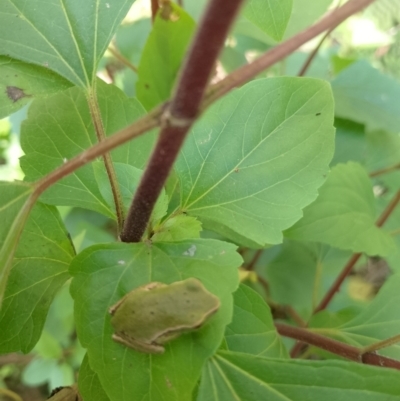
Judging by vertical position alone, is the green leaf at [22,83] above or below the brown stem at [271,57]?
below

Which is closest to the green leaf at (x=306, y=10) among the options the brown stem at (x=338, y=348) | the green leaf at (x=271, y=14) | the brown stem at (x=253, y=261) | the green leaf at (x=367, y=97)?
the green leaf at (x=367, y=97)

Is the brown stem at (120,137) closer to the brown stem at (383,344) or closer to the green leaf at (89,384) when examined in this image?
the green leaf at (89,384)

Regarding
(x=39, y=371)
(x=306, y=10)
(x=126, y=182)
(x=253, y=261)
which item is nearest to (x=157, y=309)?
(x=126, y=182)

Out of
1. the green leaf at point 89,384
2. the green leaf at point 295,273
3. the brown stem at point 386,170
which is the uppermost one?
the brown stem at point 386,170

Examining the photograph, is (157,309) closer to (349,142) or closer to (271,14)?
(271,14)

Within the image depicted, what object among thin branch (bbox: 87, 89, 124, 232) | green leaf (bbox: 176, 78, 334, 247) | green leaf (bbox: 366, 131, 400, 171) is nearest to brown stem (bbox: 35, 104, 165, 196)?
thin branch (bbox: 87, 89, 124, 232)

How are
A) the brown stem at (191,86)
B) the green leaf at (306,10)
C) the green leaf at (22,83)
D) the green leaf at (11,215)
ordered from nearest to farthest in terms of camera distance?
1. the brown stem at (191,86)
2. the green leaf at (11,215)
3. the green leaf at (22,83)
4. the green leaf at (306,10)
